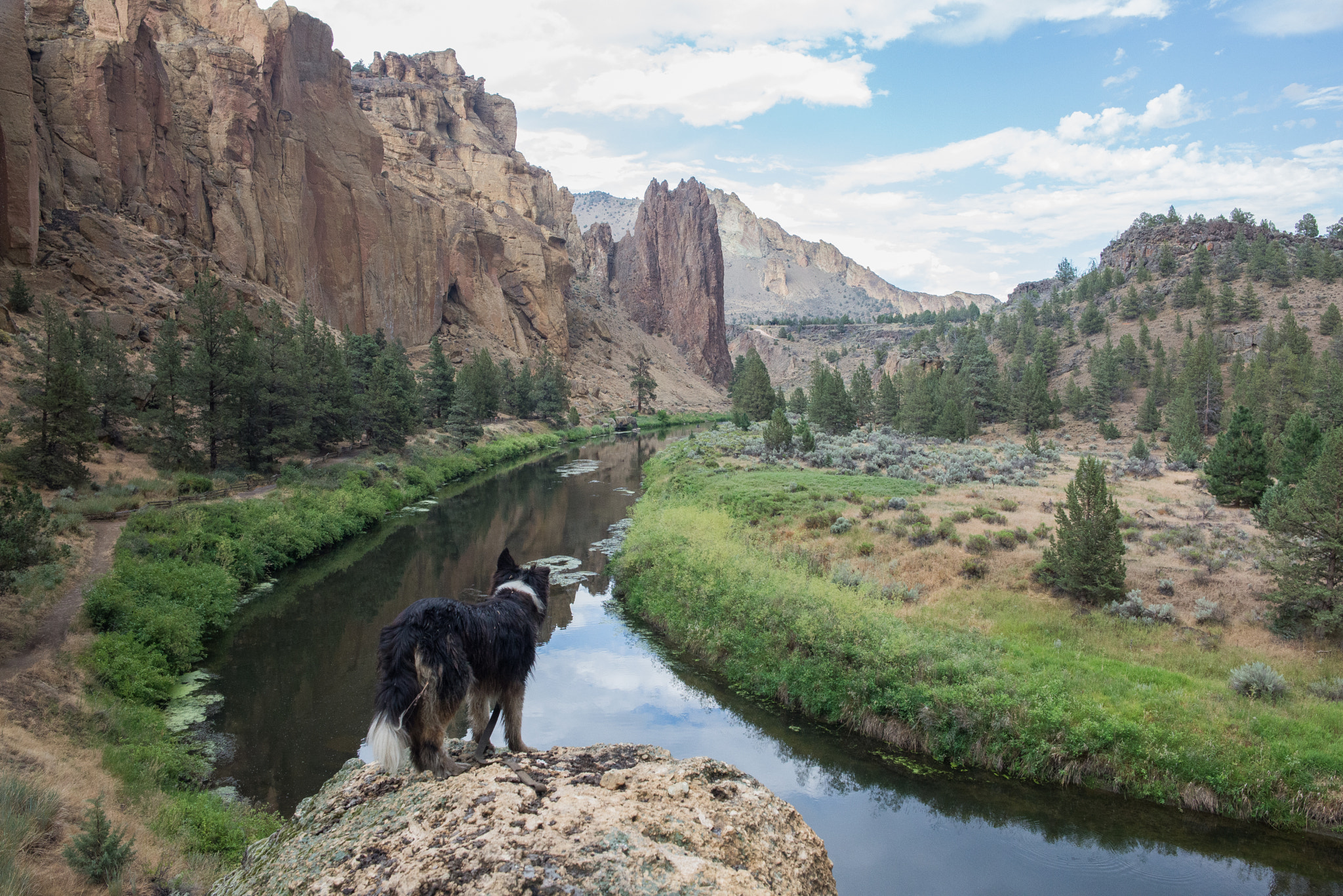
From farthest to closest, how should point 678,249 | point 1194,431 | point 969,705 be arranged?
point 678,249, point 1194,431, point 969,705

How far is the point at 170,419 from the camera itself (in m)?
26.7

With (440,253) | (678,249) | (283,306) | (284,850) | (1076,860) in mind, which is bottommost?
(1076,860)

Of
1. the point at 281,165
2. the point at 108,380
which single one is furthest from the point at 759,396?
the point at 108,380

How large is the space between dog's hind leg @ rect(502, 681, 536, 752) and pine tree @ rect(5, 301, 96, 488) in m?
22.0

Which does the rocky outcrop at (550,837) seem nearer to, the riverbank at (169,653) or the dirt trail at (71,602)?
the riverbank at (169,653)

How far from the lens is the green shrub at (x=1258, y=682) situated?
11.6 meters

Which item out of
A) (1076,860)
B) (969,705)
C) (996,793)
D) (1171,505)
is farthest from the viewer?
(1171,505)

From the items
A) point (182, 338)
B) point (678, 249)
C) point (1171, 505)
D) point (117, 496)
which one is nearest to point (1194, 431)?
point (1171, 505)

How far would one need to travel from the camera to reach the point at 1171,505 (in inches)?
1044

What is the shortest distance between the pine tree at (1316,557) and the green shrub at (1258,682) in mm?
2324

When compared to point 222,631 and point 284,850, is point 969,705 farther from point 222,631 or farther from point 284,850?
point 222,631

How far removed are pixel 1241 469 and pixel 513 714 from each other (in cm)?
3107

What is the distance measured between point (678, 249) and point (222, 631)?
162 meters

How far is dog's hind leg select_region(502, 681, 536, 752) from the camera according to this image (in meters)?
6.56
